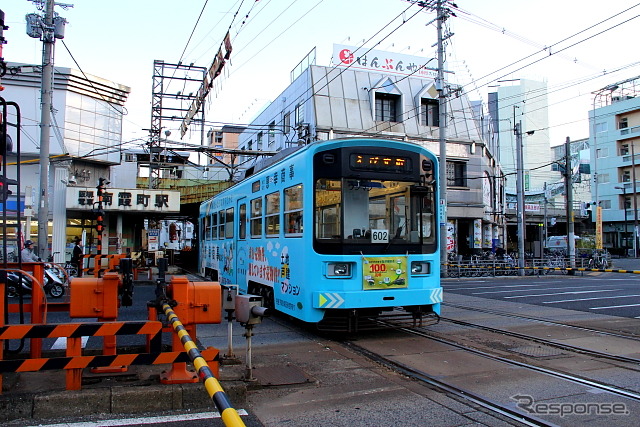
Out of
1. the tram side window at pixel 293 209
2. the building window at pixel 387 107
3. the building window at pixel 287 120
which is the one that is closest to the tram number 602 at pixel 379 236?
the tram side window at pixel 293 209

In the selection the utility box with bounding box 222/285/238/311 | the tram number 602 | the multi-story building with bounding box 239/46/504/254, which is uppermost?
the multi-story building with bounding box 239/46/504/254

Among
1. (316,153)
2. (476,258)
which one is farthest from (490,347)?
(476,258)

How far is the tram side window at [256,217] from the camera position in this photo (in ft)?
34.8

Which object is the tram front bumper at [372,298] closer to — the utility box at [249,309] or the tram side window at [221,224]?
the utility box at [249,309]

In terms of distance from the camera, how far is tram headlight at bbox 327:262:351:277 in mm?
7957

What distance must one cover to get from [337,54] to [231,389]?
88.8ft

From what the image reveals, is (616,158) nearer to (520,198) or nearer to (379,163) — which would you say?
(520,198)

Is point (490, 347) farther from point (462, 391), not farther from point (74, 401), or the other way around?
point (74, 401)

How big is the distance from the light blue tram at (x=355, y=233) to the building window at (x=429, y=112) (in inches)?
922

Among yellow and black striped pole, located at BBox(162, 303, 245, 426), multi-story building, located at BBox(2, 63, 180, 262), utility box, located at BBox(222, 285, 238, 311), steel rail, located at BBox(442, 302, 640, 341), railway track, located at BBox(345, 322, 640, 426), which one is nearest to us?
yellow and black striped pole, located at BBox(162, 303, 245, 426)

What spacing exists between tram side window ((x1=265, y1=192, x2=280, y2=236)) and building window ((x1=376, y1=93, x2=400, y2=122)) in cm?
2147

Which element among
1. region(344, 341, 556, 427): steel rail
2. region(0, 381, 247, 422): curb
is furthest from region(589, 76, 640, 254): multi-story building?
region(0, 381, 247, 422): curb

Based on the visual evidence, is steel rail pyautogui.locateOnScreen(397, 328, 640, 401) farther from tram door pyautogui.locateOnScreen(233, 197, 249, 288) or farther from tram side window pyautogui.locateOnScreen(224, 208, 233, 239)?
tram side window pyautogui.locateOnScreen(224, 208, 233, 239)

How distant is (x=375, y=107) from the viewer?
30.3 metres
